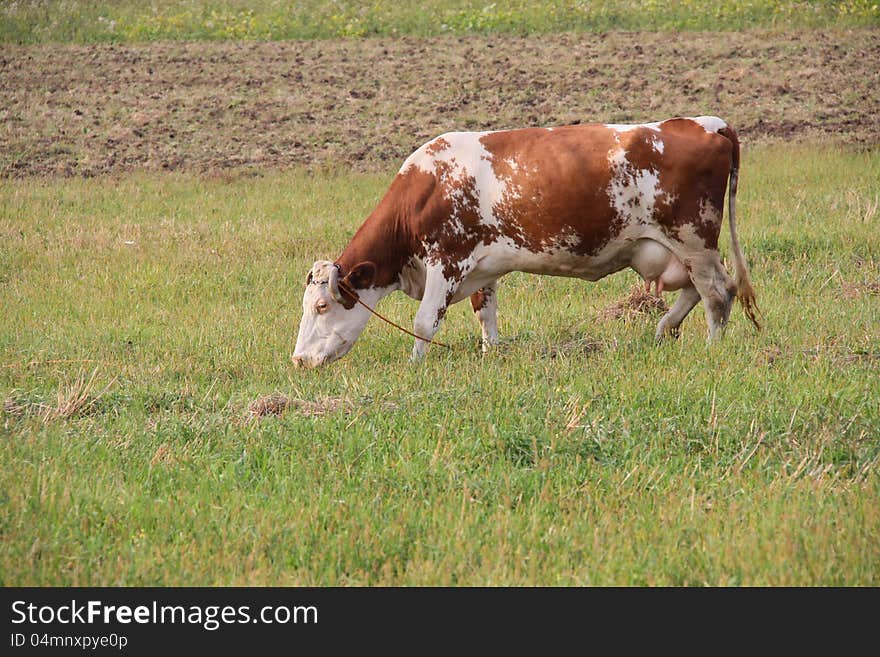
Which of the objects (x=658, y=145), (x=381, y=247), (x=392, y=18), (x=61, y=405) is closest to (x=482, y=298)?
(x=381, y=247)

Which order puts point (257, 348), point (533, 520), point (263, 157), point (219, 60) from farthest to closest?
point (219, 60), point (263, 157), point (257, 348), point (533, 520)

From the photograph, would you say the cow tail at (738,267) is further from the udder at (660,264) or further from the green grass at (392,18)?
the green grass at (392,18)

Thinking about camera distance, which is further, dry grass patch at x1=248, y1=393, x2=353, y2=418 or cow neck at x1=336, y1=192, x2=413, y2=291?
cow neck at x1=336, y1=192, x2=413, y2=291

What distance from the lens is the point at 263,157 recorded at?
19797 mm

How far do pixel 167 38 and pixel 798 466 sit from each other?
25096 millimetres

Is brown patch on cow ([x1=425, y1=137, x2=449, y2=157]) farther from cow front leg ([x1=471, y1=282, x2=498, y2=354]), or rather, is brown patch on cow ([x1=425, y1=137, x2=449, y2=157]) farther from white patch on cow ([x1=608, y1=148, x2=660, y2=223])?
white patch on cow ([x1=608, y1=148, x2=660, y2=223])

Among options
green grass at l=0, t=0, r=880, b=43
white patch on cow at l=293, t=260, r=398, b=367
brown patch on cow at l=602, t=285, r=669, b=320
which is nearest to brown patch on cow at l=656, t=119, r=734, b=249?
brown patch on cow at l=602, t=285, r=669, b=320

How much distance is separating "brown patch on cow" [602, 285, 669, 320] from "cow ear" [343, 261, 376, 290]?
7.37 feet

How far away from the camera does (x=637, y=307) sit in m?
10.6

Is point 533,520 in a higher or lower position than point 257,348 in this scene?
higher

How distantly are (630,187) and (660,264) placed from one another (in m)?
0.68

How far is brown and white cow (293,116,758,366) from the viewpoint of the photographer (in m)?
9.03
